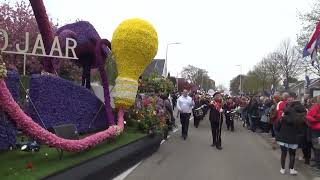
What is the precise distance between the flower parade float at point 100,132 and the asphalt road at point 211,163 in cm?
57

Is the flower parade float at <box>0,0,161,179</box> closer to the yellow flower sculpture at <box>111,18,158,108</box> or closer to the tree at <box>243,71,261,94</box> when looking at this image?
the yellow flower sculpture at <box>111,18,158,108</box>

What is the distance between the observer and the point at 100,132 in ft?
39.3

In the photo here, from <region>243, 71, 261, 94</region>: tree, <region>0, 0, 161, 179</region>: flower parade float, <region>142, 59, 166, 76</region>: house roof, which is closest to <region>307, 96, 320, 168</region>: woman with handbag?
<region>0, 0, 161, 179</region>: flower parade float

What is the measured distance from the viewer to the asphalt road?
37.7ft

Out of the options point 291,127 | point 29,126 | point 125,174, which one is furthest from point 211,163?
point 29,126

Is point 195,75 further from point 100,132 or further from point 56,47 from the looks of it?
point 100,132

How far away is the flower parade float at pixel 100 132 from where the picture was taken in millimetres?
8625

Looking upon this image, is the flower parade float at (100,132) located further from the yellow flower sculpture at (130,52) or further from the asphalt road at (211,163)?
the asphalt road at (211,163)

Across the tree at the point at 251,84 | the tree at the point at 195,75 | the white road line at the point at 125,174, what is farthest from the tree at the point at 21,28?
the tree at the point at 195,75

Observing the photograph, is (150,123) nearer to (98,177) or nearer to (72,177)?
(98,177)

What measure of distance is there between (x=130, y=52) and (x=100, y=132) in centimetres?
312

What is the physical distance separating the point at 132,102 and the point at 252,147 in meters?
5.40

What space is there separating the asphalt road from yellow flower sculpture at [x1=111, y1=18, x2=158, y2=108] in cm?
191

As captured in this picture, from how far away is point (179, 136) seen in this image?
824 inches
